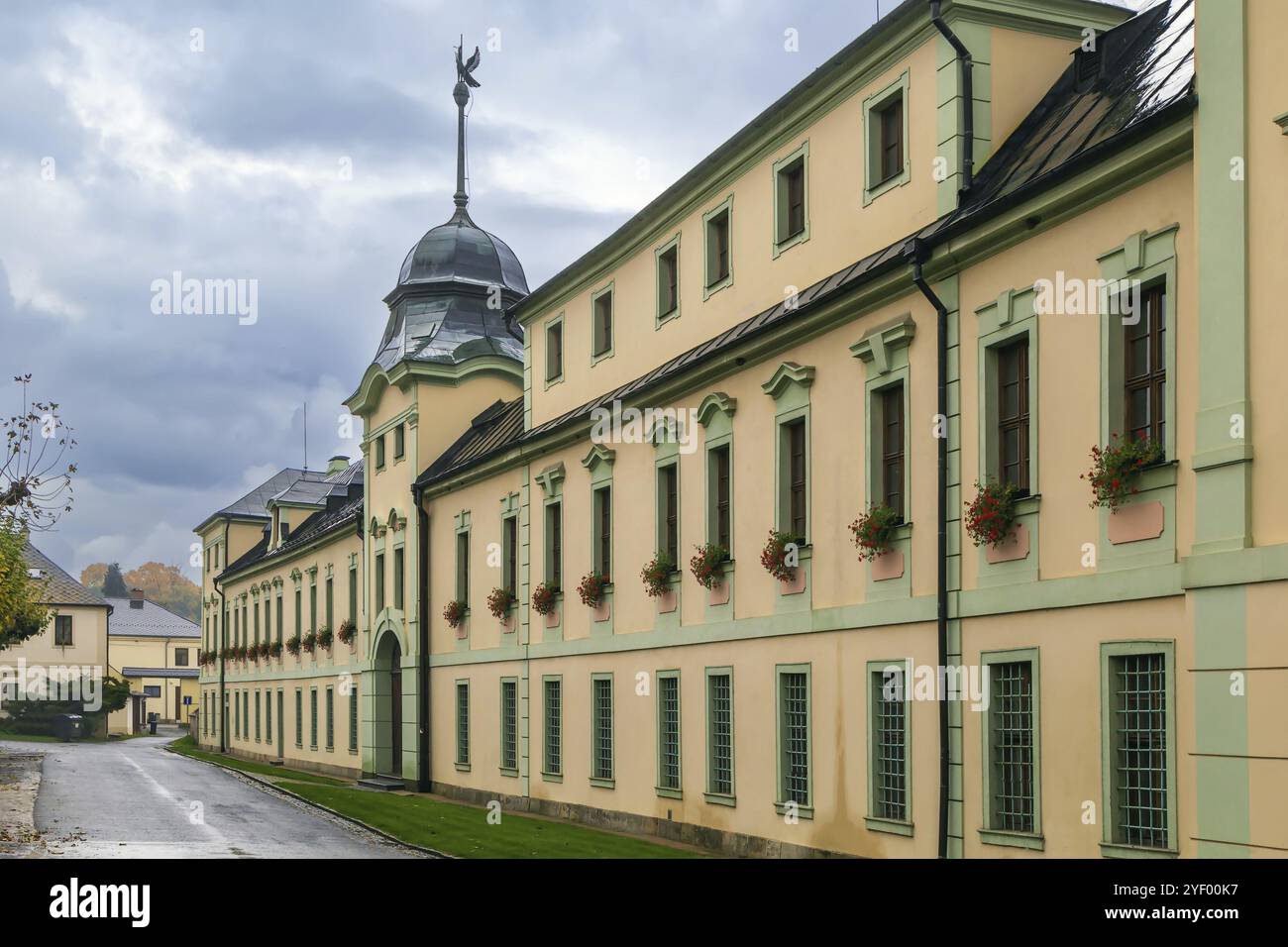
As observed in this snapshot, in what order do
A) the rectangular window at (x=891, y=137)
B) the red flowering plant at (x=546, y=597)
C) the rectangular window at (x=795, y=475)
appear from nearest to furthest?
1. the rectangular window at (x=891, y=137)
2. the rectangular window at (x=795, y=475)
3. the red flowering plant at (x=546, y=597)

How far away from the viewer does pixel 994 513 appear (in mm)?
16891

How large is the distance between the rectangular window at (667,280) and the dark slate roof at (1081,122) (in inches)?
187

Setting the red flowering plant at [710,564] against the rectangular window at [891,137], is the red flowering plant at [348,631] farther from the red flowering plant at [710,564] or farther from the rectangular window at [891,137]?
the rectangular window at [891,137]

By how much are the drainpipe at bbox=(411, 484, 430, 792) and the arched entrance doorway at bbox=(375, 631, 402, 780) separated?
2.99 m

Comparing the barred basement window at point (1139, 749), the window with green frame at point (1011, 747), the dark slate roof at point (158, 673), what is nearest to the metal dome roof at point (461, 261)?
the window with green frame at point (1011, 747)

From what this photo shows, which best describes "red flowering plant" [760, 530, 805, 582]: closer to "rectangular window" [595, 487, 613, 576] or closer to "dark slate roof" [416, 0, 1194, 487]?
"dark slate roof" [416, 0, 1194, 487]

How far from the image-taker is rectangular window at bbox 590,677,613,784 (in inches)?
1110

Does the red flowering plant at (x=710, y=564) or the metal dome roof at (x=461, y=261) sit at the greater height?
the metal dome roof at (x=461, y=261)

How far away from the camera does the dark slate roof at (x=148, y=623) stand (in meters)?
119

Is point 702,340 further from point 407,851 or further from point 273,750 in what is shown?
point 273,750

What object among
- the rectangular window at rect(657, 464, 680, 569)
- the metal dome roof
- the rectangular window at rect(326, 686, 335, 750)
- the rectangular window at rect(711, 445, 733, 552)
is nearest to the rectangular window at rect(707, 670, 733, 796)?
the rectangular window at rect(711, 445, 733, 552)

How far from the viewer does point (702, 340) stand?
25766mm

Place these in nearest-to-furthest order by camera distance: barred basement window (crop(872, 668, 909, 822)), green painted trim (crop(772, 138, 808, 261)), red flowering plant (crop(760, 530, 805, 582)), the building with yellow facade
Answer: the building with yellow facade → barred basement window (crop(872, 668, 909, 822)) → red flowering plant (crop(760, 530, 805, 582)) → green painted trim (crop(772, 138, 808, 261))

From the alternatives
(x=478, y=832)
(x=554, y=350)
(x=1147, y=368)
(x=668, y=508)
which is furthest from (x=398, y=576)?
(x=1147, y=368)
